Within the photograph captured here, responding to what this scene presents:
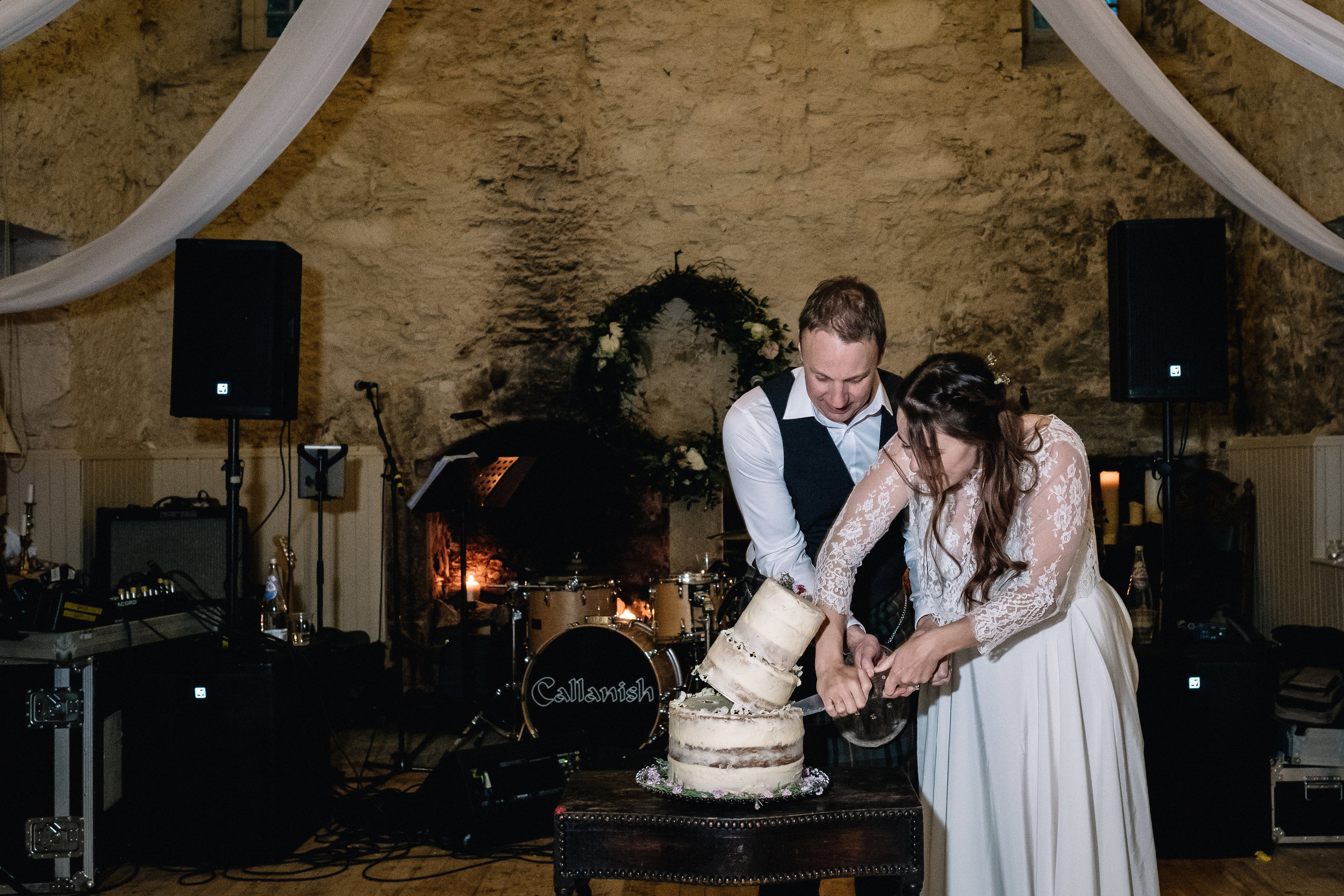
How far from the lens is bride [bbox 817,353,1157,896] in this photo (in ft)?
6.43

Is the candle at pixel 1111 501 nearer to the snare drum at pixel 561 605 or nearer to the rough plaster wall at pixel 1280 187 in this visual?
the rough plaster wall at pixel 1280 187

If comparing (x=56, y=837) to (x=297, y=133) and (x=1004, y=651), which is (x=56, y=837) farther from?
(x=1004, y=651)

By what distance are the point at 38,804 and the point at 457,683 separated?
7.50 feet

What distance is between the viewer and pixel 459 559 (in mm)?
5969

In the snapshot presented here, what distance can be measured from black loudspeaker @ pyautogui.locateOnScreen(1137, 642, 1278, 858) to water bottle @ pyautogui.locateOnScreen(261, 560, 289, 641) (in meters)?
3.54

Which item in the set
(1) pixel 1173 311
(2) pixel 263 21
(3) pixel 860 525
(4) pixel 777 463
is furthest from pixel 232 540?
(2) pixel 263 21

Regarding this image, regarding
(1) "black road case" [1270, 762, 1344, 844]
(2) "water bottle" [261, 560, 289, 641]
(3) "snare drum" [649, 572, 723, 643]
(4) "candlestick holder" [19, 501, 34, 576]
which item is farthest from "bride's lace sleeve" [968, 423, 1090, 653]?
(4) "candlestick holder" [19, 501, 34, 576]

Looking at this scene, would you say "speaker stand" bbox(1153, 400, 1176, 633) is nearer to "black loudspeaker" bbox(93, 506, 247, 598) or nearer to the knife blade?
the knife blade

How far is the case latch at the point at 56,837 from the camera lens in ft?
10.7

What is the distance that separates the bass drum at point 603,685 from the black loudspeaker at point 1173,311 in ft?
7.35

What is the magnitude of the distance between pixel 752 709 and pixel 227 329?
9.21 feet

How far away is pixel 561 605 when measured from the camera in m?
4.64

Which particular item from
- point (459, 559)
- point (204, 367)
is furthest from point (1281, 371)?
point (204, 367)

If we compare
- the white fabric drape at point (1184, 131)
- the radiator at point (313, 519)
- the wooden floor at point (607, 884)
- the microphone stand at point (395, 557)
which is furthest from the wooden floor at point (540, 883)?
the radiator at point (313, 519)
